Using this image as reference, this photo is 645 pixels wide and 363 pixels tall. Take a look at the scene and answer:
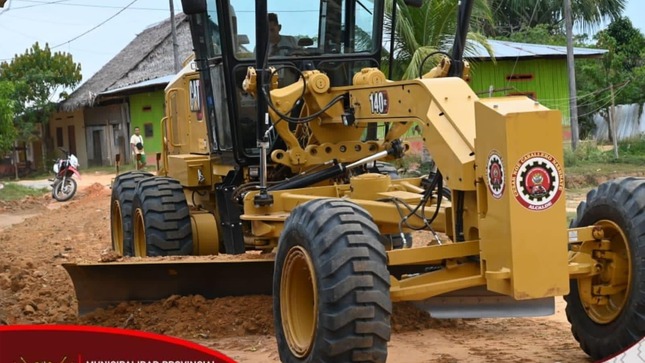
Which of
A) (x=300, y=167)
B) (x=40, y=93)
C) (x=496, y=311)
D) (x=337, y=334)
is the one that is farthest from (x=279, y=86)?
(x=40, y=93)

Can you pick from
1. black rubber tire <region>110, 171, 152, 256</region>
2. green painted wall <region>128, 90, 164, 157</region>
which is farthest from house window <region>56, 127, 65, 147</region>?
black rubber tire <region>110, 171, 152, 256</region>

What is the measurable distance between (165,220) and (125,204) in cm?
109

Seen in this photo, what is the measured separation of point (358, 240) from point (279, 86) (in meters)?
3.33

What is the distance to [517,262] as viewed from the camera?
5598 mm

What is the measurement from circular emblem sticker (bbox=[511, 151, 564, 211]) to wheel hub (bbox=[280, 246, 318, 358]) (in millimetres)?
1391

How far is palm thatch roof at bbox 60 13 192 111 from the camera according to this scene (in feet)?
131

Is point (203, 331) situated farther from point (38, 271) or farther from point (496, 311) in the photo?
point (38, 271)

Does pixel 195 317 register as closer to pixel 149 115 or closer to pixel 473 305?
pixel 473 305

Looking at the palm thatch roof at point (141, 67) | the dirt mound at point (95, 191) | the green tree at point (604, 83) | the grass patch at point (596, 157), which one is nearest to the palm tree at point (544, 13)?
the green tree at point (604, 83)

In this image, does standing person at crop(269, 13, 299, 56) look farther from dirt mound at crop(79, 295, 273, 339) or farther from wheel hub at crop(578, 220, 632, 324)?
wheel hub at crop(578, 220, 632, 324)

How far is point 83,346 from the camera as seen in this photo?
5.57m

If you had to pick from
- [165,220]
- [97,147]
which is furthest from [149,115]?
[165,220]

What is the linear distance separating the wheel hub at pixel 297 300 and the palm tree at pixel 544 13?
3859cm

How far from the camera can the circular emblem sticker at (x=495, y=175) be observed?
5676 mm
